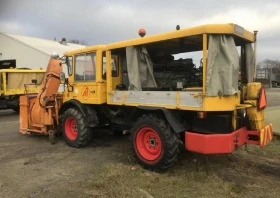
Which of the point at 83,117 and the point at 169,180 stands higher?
the point at 83,117

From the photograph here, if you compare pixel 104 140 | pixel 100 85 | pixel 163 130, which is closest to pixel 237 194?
pixel 163 130

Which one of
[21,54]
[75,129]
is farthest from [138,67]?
[21,54]

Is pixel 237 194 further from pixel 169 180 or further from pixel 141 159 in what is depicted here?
pixel 141 159

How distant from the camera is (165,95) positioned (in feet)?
21.1

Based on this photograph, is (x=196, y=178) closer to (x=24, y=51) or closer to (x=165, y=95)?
(x=165, y=95)

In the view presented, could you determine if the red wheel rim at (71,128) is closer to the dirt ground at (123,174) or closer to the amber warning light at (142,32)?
the dirt ground at (123,174)

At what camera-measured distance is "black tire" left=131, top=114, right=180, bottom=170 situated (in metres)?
6.27

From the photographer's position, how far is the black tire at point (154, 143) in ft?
20.6

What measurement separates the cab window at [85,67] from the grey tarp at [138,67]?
1275mm

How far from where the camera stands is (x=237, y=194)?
5.36 metres

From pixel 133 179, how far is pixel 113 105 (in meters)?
2.37

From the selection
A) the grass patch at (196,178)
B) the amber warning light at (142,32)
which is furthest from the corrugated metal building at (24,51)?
the grass patch at (196,178)

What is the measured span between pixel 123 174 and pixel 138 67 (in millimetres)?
2105

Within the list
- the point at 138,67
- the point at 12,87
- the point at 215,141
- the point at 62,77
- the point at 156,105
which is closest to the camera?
the point at 215,141
